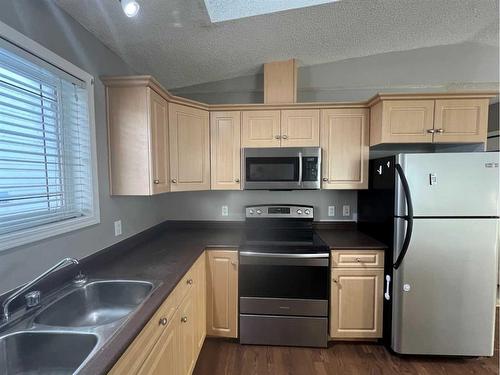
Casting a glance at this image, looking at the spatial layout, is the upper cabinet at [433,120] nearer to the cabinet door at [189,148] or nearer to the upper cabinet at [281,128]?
the upper cabinet at [281,128]

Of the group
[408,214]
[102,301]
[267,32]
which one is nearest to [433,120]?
[408,214]

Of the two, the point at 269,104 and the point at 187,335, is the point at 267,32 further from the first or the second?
the point at 187,335

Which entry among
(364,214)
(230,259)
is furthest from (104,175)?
(364,214)

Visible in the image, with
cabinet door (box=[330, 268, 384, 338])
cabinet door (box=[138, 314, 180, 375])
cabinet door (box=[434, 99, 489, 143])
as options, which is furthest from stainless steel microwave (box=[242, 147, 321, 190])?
cabinet door (box=[138, 314, 180, 375])

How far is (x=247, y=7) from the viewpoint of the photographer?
159 centimetres

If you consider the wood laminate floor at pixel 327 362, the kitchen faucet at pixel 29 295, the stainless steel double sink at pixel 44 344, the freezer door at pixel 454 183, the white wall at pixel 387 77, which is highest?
the white wall at pixel 387 77

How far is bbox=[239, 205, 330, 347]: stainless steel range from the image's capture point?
2010 millimetres

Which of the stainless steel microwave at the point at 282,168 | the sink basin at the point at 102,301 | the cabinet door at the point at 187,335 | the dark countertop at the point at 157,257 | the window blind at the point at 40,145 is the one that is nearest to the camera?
the dark countertop at the point at 157,257

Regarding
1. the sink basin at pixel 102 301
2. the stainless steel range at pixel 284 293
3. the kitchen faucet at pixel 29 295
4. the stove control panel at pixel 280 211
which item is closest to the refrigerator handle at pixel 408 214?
the stainless steel range at pixel 284 293

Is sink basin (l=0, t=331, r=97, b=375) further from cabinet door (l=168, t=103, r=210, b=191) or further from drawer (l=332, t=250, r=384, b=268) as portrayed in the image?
drawer (l=332, t=250, r=384, b=268)

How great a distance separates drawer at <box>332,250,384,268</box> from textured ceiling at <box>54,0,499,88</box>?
5.87 ft

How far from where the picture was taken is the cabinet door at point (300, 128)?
2.28m

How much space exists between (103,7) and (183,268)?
1.55m

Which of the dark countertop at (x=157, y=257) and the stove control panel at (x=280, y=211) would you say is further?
the stove control panel at (x=280, y=211)
